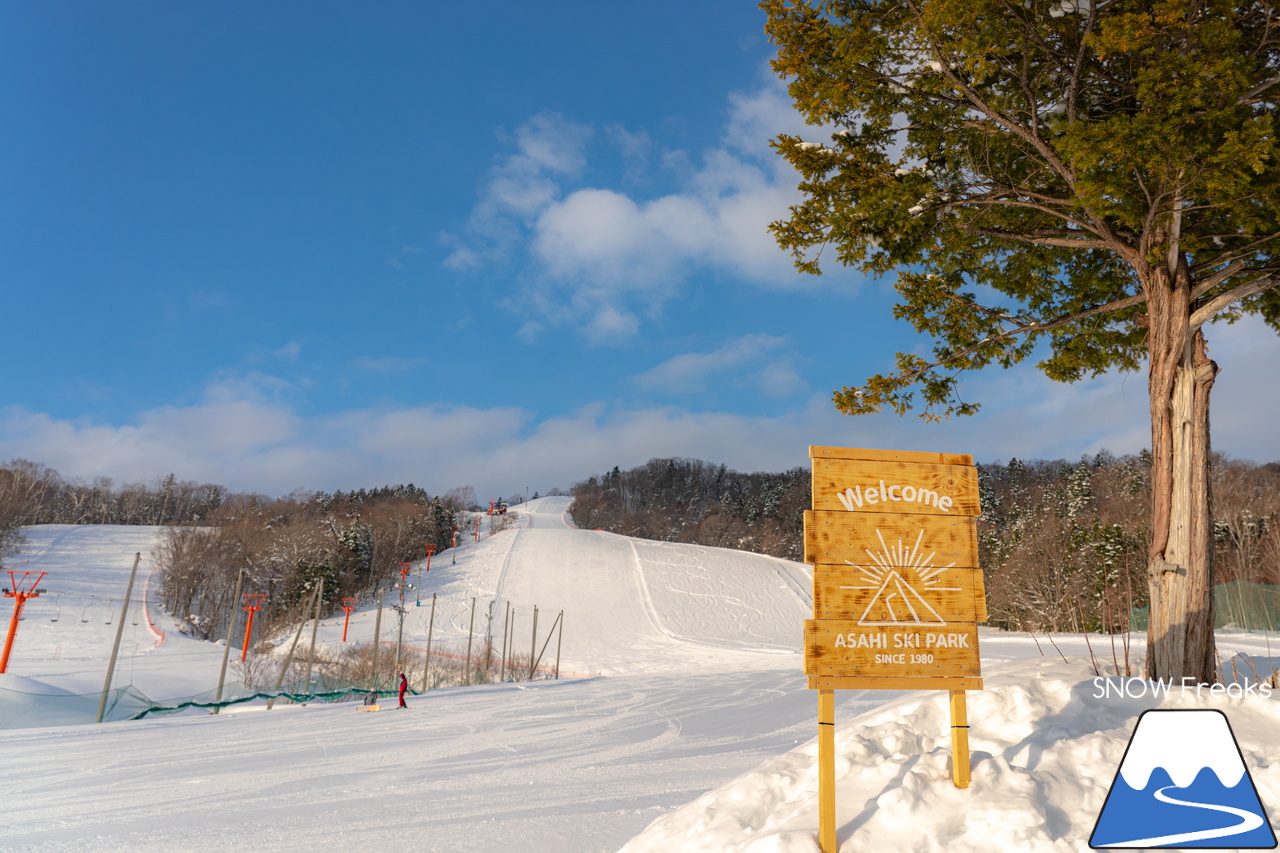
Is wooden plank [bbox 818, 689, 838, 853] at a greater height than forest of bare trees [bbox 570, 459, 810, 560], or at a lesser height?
lesser

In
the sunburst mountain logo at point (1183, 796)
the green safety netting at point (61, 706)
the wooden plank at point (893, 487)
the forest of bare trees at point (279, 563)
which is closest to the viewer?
the sunburst mountain logo at point (1183, 796)

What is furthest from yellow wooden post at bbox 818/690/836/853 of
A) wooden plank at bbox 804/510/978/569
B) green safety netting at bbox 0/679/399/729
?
green safety netting at bbox 0/679/399/729

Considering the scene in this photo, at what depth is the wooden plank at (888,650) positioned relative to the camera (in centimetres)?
400

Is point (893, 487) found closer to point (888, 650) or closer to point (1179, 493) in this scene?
point (888, 650)

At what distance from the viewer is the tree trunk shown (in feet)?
19.6

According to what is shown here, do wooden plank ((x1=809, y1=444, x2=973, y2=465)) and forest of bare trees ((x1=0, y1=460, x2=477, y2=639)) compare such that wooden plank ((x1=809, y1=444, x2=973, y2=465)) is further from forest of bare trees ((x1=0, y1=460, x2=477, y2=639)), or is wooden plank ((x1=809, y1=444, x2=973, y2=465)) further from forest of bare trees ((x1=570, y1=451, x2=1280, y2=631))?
forest of bare trees ((x1=0, y1=460, x2=477, y2=639))

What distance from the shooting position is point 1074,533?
41.4m

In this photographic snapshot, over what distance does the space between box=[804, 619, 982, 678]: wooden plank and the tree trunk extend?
322 centimetres

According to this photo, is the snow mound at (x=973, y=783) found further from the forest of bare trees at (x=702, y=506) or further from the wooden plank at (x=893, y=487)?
the forest of bare trees at (x=702, y=506)

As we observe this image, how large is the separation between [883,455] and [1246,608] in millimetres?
31594

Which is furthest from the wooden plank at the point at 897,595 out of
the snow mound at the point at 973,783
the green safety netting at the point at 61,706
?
the green safety netting at the point at 61,706

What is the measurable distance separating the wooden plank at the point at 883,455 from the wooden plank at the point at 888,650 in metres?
0.97

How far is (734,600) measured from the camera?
5841 cm

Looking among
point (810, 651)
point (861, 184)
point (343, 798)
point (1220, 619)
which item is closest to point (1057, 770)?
point (810, 651)
